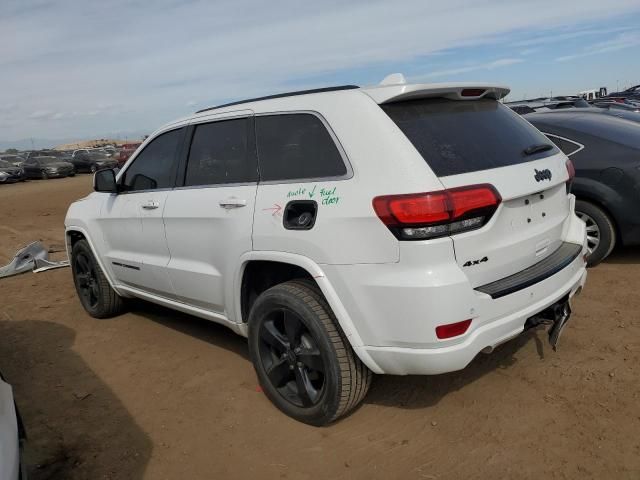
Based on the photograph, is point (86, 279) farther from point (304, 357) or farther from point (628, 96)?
point (628, 96)

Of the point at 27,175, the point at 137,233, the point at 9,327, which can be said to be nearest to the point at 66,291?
the point at 9,327

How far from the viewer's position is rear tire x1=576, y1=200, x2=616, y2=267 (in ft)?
17.3

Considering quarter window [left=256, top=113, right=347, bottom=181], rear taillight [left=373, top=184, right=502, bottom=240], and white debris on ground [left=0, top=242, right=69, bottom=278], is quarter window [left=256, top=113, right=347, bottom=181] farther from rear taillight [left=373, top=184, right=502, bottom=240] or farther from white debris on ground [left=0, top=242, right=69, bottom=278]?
white debris on ground [left=0, top=242, right=69, bottom=278]

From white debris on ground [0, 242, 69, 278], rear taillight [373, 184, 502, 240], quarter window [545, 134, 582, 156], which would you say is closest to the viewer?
rear taillight [373, 184, 502, 240]

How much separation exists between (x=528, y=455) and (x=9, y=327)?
5008 mm

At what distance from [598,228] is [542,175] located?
2.66m

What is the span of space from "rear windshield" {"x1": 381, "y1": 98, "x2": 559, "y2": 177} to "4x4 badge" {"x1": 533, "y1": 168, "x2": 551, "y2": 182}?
10 cm

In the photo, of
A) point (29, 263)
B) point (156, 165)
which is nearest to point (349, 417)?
point (156, 165)

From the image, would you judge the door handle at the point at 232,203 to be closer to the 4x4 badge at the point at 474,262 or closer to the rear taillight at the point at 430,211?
the rear taillight at the point at 430,211

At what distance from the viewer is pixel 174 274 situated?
13.1ft

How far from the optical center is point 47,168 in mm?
32625

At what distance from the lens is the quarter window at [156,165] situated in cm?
414

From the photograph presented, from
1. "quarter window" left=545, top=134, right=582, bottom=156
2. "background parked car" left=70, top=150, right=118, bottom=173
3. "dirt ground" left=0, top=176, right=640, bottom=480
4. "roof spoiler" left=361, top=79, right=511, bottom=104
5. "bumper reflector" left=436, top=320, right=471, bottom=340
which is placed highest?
"roof spoiler" left=361, top=79, right=511, bottom=104

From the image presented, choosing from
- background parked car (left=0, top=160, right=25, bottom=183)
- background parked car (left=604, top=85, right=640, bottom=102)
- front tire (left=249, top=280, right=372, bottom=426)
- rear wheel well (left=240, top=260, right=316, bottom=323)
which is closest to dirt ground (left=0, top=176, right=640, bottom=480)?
front tire (left=249, top=280, right=372, bottom=426)
